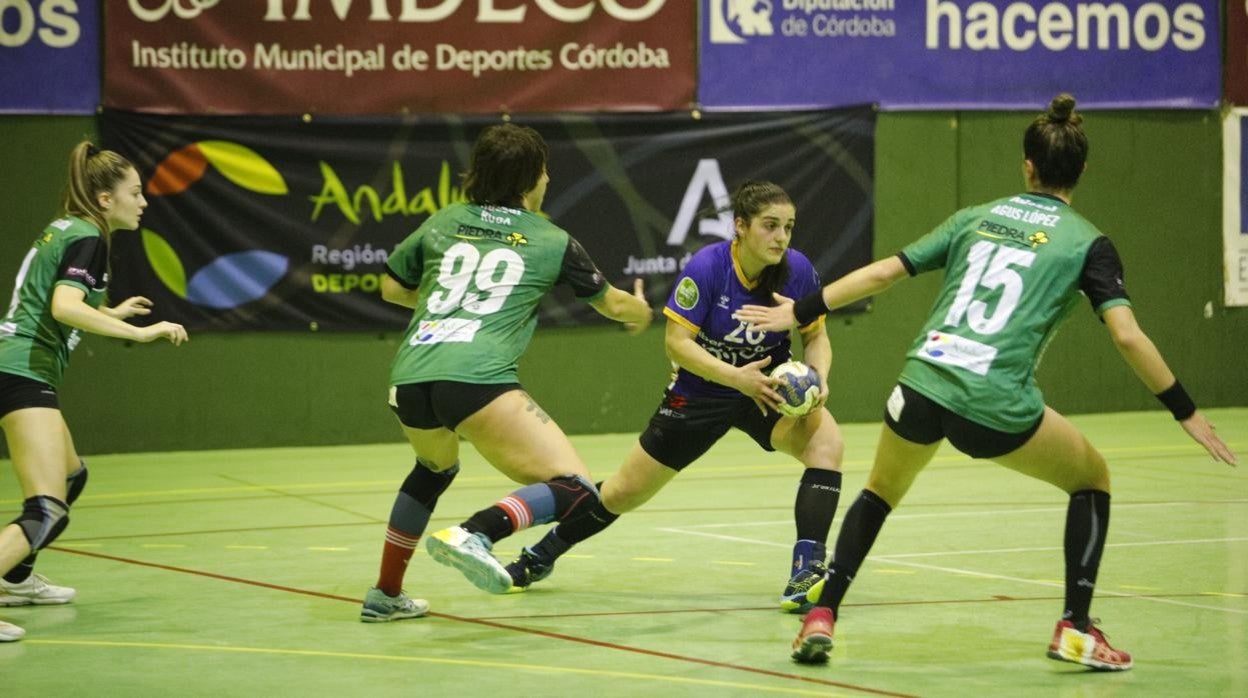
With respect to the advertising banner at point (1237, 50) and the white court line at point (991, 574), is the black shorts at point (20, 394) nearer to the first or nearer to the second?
the white court line at point (991, 574)

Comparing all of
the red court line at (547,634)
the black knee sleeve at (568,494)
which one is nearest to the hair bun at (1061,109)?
the red court line at (547,634)

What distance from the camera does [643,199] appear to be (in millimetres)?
14445

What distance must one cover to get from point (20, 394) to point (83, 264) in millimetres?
578

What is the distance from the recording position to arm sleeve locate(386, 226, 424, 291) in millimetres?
6863

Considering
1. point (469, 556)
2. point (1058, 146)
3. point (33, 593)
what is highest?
point (1058, 146)

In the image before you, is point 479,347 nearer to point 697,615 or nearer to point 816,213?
point 697,615

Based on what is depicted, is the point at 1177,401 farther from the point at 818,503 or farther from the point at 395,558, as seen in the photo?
the point at 395,558

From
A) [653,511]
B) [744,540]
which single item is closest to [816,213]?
[653,511]

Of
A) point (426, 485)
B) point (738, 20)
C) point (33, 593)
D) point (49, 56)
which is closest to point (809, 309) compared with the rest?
point (426, 485)

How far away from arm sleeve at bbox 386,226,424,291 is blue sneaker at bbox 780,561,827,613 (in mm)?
1984

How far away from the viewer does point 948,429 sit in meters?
6.03

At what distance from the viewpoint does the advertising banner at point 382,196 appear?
13.5 meters

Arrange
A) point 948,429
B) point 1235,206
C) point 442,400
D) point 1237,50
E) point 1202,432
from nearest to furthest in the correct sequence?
point 1202,432
point 948,429
point 442,400
point 1237,50
point 1235,206

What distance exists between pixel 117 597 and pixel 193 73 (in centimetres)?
674
